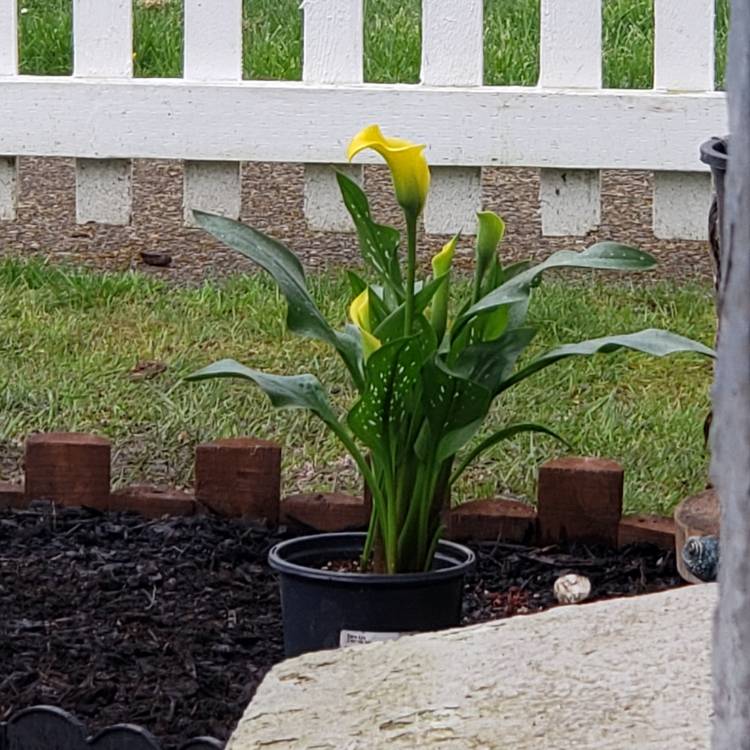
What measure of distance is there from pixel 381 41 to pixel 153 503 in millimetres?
3266

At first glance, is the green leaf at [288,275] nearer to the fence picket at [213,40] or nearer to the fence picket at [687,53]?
the fence picket at [213,40]

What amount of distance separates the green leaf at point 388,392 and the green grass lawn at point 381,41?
133 inches

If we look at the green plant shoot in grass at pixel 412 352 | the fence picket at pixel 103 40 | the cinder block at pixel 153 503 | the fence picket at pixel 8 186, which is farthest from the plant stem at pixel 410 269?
the fence picket at pixel 8 186

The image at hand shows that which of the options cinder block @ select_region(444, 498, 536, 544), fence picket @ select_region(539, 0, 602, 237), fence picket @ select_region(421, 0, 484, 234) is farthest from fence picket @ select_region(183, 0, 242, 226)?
cinder block @ select_region(444, 498, 536, 544)

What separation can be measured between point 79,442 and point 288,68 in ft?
10.1

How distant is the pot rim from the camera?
6.98 feet

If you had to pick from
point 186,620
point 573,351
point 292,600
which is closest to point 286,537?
point 186,620

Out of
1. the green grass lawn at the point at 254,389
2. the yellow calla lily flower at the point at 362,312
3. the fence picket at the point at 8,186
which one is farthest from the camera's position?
the fence picket at the point at 8,186

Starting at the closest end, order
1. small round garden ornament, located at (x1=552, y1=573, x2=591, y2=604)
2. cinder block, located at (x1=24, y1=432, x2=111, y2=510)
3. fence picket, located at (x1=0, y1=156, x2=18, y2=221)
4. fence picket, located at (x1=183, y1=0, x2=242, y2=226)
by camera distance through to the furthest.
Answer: small round garden ornament, located at (x1=552, y1=573, x2=591, y2=604), cinder block, located at (x1=24, y1=432, x2=111, y2=510), fence picket, located at (x1=183, y1=0, x2=242, y2=226), fence picket, located at (x1=0, y1=156, x2=18, y2=221)

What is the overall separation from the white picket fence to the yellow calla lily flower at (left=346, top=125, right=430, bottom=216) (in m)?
2.20

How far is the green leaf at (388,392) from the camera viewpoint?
2.09m

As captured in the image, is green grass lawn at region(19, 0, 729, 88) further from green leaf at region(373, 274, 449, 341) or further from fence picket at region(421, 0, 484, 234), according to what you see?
green leaf at region(373, 274, 449, 341)

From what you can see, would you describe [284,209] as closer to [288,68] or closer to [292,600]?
[288,68]

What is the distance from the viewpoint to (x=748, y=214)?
0.53 metres
